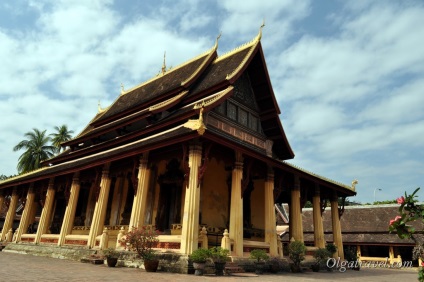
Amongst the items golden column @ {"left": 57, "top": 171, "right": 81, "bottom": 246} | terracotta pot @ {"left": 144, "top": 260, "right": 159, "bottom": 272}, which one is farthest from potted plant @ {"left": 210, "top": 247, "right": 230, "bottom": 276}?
golden column @ {"left": 57, "top": 171, "right": 81, "bottom": 246}

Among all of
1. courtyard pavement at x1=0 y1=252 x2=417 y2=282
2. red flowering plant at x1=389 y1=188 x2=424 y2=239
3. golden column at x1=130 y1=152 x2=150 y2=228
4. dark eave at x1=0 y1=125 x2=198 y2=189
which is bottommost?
courtyard pavement at x1=0 y1=252 x2=417 y2=282

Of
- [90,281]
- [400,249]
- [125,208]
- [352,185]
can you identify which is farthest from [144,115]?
[400,249]

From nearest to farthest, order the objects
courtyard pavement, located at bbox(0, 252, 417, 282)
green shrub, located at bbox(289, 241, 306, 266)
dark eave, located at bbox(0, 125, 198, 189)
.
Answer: courtyard pavement, located at bbox(0, 252, 417, 282) → dark eave, located at bbox(0, 125, 198, 189) → green shrub, located at bbox(289, 241, 306, 266)

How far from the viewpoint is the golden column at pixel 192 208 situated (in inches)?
419

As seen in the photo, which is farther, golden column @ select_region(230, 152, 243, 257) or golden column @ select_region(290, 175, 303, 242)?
golden column @ select_region(290, 175, 303, 242)

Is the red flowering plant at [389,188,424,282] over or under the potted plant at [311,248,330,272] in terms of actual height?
over

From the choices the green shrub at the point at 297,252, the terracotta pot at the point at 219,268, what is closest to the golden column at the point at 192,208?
the terracotta pot at the point at 219,268

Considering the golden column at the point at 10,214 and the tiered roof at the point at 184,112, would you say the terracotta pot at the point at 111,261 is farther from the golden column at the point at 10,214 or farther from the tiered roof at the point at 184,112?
the golden column at the point at 10,214

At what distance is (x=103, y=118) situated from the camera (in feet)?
71.0

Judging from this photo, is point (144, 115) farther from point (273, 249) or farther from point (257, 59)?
point (273, 249)

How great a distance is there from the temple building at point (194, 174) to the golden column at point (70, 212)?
1.9 inches

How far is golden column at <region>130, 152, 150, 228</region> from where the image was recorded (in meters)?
12.5

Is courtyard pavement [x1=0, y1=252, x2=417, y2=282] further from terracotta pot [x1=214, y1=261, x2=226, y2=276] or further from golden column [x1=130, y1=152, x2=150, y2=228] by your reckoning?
golden column [x1=130, y1=152, x2=150, y2=228]

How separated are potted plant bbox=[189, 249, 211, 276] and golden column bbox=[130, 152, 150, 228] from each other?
3167mm
